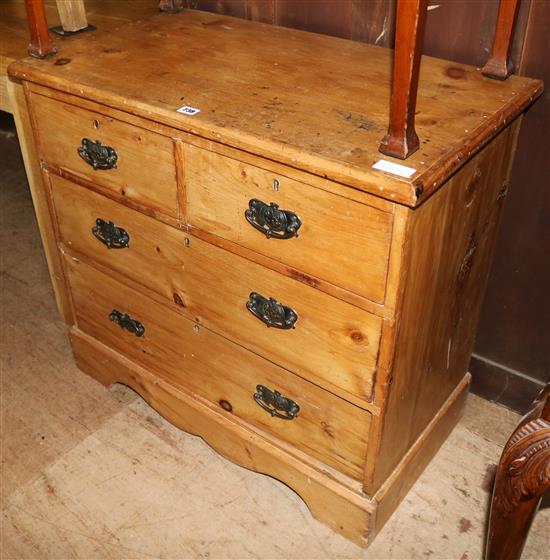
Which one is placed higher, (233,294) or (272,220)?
(272,220)

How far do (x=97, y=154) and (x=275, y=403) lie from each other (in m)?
0.65

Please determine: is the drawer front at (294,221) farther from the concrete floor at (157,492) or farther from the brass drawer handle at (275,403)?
the concrete floor at (157,492)

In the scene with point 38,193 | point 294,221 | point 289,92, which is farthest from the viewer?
point 38,193

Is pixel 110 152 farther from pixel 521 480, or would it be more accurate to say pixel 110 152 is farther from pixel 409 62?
pixel 521 480

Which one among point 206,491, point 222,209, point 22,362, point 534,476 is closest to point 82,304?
point 22,362

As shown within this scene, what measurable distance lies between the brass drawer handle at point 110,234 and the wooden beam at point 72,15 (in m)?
0.47

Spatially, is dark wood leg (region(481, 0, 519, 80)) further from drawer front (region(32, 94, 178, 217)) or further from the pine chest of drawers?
drawer front (region(32, 94, 178, 217))

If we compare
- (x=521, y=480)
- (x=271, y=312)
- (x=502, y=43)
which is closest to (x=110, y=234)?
(x=271, y=312)

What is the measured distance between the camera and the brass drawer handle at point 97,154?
1507 millimetres

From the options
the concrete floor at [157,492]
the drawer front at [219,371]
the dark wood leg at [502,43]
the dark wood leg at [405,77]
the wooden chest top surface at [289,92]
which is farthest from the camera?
the concrete floor at [157,492]

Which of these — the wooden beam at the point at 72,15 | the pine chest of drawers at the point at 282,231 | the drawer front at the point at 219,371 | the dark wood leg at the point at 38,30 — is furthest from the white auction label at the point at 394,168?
the wooden beam at the point at 72,15

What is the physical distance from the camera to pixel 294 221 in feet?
4.15

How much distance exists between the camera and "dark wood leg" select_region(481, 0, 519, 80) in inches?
54.1

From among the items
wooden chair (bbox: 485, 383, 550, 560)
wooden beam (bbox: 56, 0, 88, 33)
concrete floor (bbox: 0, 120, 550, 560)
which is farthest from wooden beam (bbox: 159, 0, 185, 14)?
wooden chair (bbox: 485, 383, 550, 560)
